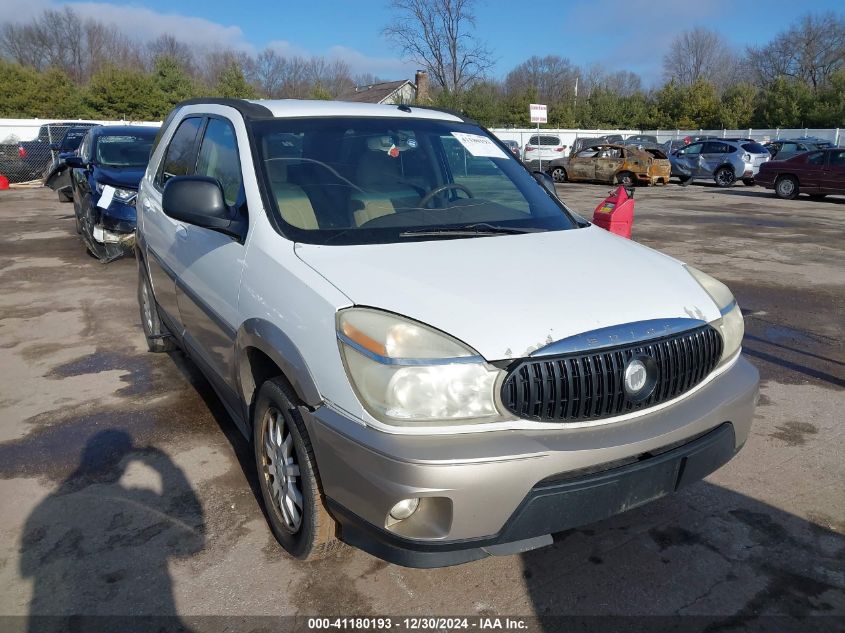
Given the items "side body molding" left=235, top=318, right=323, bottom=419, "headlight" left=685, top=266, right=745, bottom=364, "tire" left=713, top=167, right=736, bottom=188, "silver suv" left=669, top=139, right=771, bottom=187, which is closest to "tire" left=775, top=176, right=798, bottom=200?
"silver suv" left=669, top=139, right=771, bottom=187

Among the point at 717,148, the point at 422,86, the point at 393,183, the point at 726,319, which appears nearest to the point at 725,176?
the point at 717,148

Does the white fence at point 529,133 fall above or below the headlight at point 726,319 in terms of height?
above

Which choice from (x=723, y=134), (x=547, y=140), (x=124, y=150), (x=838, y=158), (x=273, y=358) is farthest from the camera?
(x=723, y=134)

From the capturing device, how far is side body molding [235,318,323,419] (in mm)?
2404

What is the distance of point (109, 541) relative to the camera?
3010mm

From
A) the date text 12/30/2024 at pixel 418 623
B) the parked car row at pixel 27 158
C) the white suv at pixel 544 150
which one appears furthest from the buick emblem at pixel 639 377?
the white suv at pixel 544 150

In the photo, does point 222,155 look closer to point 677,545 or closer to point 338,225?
point 338,225

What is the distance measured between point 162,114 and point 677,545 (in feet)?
152

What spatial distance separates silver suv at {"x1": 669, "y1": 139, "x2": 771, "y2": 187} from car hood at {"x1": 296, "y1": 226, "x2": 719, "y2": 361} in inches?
926

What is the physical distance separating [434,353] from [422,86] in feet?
139

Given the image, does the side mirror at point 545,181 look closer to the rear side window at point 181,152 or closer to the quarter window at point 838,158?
the rear side window at point 181,152

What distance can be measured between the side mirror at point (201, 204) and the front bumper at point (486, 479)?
46.2 inches

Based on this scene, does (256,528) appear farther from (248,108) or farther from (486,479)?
(248,108)

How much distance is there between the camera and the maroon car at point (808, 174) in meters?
18.6
